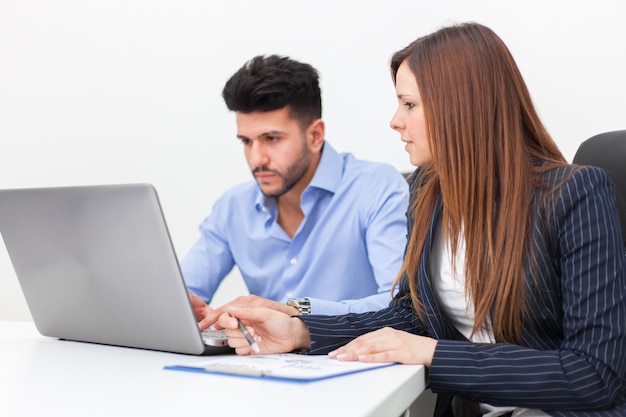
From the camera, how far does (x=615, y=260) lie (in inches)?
50.3

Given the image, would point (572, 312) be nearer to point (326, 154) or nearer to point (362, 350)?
point (362, 350)

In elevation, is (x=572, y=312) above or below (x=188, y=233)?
above

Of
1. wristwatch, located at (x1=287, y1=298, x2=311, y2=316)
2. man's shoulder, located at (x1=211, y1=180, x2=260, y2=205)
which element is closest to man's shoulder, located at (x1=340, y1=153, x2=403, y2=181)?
man's shoulder, located at (x1=211, y1=180, x2=260, y2=205)

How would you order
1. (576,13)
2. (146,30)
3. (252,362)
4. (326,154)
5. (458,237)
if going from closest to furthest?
(252,362)
(458,237)
(326,154)
(576,13)
(146,30)

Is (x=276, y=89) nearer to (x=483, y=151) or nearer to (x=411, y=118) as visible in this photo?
(x=411, y=118)

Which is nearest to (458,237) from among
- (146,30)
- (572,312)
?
(572,312)

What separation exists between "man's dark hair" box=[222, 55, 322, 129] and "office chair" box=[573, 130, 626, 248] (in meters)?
1.02

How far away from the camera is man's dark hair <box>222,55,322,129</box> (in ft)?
8.04

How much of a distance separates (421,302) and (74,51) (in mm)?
2634

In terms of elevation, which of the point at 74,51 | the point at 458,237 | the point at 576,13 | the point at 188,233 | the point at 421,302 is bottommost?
the point at 188,233

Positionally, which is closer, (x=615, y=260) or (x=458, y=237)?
(x=615, y=260)

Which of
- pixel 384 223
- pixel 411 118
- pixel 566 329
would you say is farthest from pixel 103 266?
pixel 384 223

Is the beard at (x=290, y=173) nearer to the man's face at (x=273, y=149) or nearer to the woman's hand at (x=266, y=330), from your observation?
the man's face at (x=273, y=149)

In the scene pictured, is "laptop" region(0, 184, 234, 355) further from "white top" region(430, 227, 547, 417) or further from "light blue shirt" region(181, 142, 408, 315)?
"light blue shirt" region(181, 142, 408, 315)
